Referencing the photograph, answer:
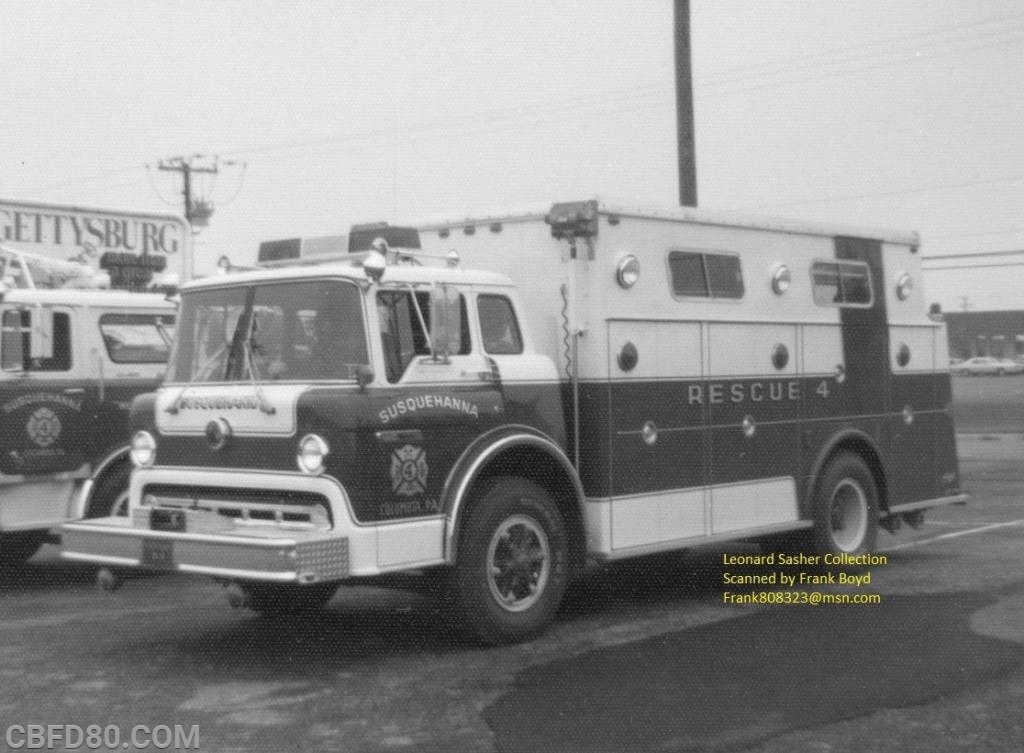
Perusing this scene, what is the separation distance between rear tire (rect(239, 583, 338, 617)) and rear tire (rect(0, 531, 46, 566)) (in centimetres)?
332

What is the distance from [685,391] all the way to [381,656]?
10.2 feet

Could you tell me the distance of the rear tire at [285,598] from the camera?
9.76 meters

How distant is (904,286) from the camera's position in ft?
42.0

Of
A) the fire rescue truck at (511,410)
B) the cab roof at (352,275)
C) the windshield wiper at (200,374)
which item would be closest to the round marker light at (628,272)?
the fire rescue truck at (511,410)

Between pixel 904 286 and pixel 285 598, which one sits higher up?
pixel 904 286

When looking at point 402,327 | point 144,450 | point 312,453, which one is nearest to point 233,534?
point 312,453

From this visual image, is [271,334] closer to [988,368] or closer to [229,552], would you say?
[229,552]

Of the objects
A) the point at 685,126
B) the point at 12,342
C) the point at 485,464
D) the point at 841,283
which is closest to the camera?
the point at 485,464

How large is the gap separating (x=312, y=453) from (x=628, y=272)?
2.88 m

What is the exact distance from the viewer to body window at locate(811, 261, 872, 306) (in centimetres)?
1191

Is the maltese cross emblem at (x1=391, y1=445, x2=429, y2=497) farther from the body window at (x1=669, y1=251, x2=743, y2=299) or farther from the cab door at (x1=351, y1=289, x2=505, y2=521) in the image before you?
the body window at (x1=669, y1=251, x2=743, y2=299)

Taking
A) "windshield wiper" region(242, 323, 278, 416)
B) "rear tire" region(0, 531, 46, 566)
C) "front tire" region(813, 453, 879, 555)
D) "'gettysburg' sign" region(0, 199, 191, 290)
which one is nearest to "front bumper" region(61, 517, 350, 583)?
"windshield wiper" region(242, 323, 278, 416)

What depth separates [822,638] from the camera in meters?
9.03

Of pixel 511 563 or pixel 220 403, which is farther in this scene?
pixel 511 563
